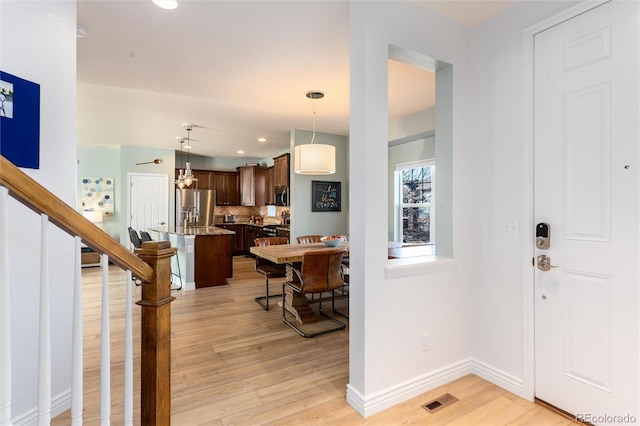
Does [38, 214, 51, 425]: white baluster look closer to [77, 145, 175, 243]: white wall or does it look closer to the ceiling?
the ceiling

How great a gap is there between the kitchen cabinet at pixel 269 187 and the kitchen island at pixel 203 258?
248 cm

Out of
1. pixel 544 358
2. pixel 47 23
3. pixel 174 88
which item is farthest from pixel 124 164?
pixel 544 358

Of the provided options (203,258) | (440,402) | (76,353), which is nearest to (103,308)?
(76,353)

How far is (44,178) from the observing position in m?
1.82

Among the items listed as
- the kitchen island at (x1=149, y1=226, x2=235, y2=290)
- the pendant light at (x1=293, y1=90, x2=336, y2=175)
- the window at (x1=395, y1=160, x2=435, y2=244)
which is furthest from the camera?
the window at (x1=395, y1=160, x2=435, y2=244)

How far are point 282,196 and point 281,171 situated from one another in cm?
54

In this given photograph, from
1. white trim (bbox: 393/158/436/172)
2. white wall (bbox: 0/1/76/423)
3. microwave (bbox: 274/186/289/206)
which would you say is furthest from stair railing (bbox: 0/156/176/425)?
microwave (bbox: 274/186/289/206)

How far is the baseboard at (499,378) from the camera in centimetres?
207

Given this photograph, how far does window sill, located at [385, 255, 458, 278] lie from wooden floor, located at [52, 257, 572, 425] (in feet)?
2.71

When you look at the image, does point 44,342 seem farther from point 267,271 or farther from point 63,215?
point 267,271

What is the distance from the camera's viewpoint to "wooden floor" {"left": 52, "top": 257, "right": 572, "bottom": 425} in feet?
6.11

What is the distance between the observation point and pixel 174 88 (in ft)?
11.7

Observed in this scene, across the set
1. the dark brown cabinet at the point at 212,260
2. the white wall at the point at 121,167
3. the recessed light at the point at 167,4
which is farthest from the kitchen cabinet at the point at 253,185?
the recessed light at the point at 167,4

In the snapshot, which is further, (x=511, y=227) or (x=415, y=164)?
(x=415, y=164)
